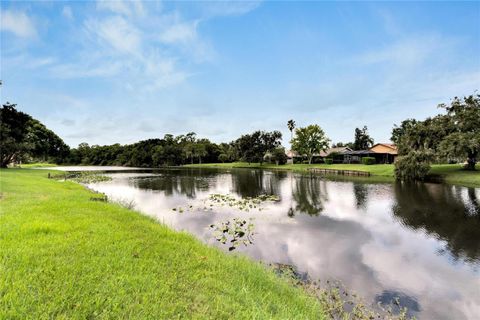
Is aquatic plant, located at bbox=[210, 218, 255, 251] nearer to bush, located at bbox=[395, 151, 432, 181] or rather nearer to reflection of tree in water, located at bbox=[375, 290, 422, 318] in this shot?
reflection of tree in water, located at bbox=[375, 290, 422, 318]

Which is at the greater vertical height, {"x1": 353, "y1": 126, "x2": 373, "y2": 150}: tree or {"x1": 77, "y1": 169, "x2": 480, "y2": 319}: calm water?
{"x1": 353, "y1": 126, "x2": 373, "y2": 150}: tree

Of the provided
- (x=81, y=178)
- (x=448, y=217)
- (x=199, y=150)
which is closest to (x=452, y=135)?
(x=448, y=217)

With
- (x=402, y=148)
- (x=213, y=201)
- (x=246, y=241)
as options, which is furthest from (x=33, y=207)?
(x=402, y=148)

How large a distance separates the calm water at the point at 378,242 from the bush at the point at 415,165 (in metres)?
14.3

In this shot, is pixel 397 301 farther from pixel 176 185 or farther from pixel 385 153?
pixel 385 153

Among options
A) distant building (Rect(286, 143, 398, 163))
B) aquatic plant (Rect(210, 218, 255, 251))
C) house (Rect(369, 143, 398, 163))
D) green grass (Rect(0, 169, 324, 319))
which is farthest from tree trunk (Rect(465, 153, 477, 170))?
green grass (Rect(0, 169, 324, 319))

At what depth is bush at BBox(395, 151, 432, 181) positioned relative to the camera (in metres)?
33.5

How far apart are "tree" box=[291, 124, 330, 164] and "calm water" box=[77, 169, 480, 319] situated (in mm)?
44696

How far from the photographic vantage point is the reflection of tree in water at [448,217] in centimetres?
1039

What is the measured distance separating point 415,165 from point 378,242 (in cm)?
2832

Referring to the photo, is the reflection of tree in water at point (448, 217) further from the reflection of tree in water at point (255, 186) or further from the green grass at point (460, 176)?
the reflection of tree in water at point (255, 186)

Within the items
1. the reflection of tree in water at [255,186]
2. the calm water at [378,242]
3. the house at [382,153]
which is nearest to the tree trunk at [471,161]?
the calm water at [378,242]

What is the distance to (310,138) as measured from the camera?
64.6 metres

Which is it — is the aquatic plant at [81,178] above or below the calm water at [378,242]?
above
